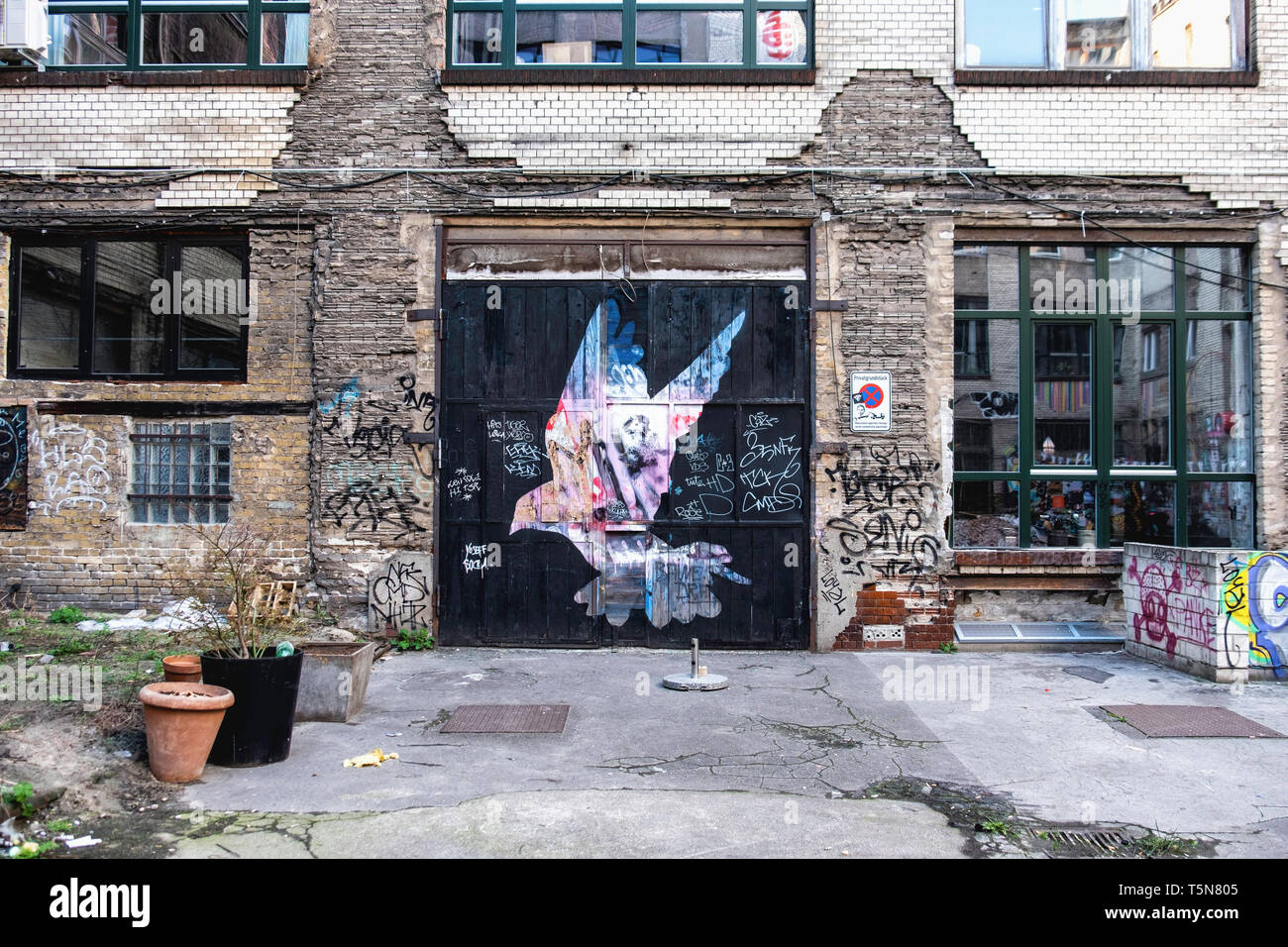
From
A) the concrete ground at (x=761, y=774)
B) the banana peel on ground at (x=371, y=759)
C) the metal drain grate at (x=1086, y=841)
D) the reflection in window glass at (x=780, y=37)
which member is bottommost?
the metal drain grate at (x=1086, y=841)

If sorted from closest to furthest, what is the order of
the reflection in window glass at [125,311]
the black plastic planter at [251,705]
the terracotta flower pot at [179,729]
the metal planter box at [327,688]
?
the terracotta flower pot at [179,729] < the black plastic planter at [251,705] < the metal planter box at [327,688] < the reflection in window glass at [125,311]

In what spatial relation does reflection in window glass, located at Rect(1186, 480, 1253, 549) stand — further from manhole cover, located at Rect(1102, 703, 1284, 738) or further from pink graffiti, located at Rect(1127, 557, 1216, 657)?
manhole cover, located at Rect(1102, 703, 1284, 738)

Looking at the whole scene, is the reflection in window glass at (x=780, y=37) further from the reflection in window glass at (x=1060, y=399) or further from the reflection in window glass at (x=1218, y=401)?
the reflection in window glass at (x=1218, y=401)

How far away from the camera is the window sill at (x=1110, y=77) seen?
8.60 m

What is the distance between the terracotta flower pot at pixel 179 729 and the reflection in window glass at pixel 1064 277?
26.1 ft

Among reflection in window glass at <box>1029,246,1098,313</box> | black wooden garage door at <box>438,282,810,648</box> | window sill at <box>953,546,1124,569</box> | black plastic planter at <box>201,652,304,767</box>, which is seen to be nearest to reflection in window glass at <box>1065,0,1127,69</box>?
reflection in window glass at <box>1029,246,1098,313</box>

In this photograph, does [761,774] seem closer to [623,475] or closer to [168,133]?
[623,475]

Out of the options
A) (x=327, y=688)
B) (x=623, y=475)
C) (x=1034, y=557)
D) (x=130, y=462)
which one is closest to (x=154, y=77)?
(x=130, y=462)

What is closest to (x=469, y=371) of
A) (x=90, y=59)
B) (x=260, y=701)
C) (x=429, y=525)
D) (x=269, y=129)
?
(x=429, y=525)

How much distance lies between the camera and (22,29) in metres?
8.57

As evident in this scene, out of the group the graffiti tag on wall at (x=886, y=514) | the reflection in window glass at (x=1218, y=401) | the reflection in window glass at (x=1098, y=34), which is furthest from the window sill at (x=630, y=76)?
the reflection in window glass at (x=1218, y=401)

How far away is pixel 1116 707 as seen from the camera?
263 inches

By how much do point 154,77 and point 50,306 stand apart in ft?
8.20

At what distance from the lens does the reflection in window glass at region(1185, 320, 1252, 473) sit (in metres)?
8.85
